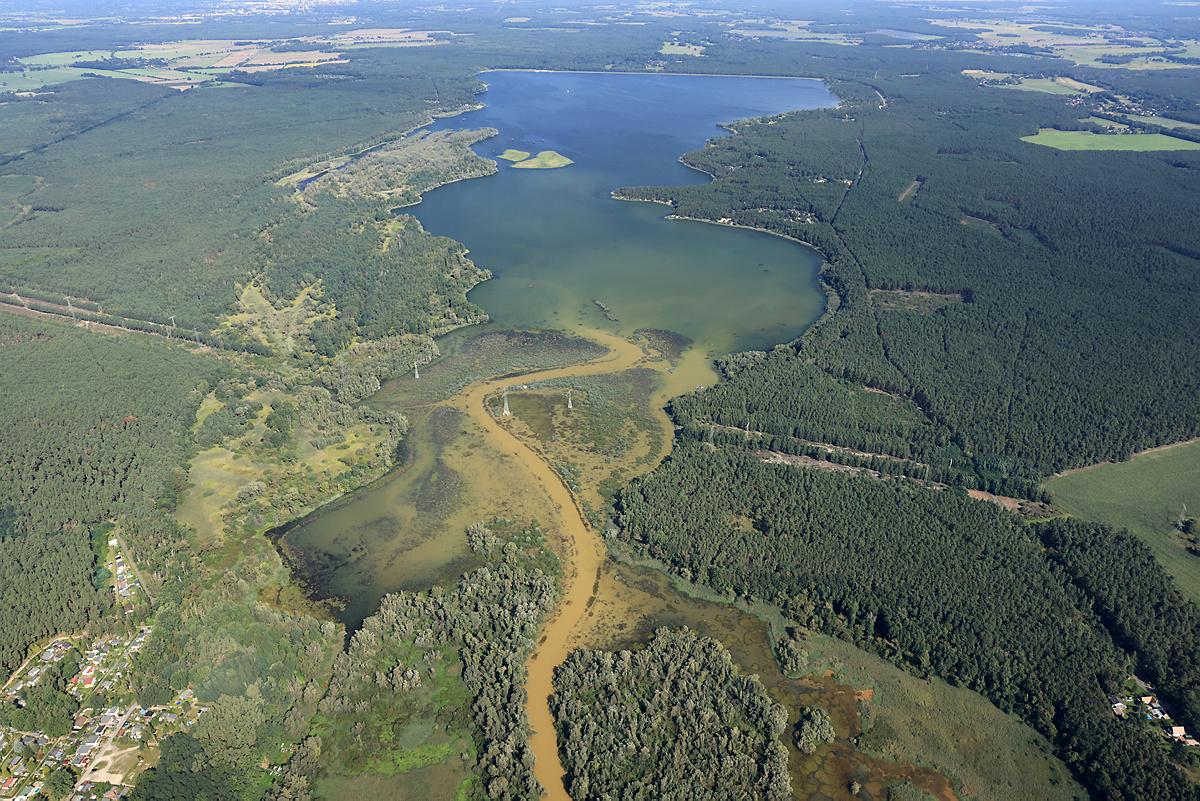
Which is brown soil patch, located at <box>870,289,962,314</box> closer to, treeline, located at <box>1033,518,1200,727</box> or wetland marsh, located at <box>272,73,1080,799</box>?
wetland marsh, located at <box>272,73,1080,799</box>

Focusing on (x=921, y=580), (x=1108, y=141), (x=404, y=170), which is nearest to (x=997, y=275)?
(x=921, y=580)

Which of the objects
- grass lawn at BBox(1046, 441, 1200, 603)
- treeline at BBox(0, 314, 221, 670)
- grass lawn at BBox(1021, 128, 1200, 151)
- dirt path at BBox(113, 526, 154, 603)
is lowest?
dirt path at BBox(113, 526, 154, 603)

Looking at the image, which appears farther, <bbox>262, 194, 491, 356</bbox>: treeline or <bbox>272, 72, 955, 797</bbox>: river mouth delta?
<bbox>262, 194, 491, 356</bbox>: treeline

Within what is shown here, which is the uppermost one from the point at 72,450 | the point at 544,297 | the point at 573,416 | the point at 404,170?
the point at 404,170

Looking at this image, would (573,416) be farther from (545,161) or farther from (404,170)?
(545,161)

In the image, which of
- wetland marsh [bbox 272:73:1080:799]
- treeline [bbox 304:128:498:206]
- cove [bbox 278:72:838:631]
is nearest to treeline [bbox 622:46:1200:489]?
cove [bbox 278:72:838:631]

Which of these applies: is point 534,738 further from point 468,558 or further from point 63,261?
point 63,261
